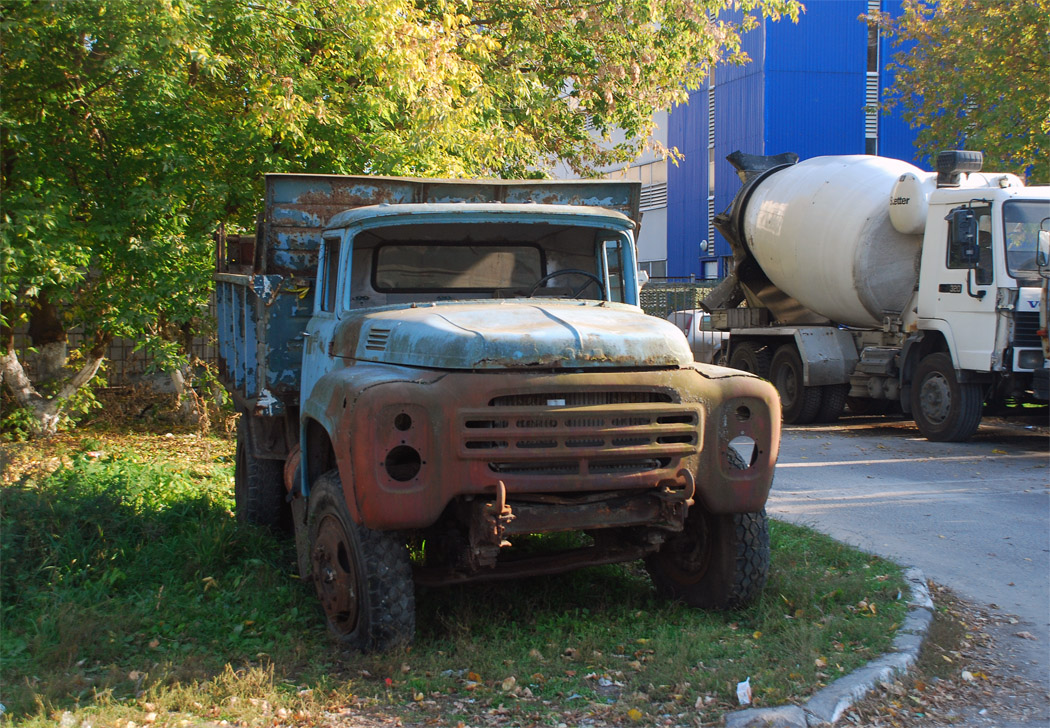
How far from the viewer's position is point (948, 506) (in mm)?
8961

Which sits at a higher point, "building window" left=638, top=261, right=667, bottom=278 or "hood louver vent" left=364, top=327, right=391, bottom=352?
"building window" left=638, top=261, right=667, bottom=278

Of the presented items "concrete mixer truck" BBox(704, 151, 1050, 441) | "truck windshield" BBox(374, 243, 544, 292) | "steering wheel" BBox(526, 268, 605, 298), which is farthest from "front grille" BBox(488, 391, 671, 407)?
"concrete mixer truck" BBox(704, 151, 1050, 441)

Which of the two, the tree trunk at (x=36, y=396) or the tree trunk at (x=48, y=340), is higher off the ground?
the tree trunk at (x=48, y=340)

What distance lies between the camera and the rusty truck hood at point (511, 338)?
15.6 ft

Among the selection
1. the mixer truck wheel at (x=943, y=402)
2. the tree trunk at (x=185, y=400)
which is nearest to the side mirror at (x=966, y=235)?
the mixer truck wheel at (x=943, y=402)

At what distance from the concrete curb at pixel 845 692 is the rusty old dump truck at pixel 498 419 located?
2.71 ft

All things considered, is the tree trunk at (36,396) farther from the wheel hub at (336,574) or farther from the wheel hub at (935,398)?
the wheel hub at (935,398)

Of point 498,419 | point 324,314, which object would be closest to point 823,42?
point 324,314

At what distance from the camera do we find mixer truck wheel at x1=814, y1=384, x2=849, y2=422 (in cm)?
1496

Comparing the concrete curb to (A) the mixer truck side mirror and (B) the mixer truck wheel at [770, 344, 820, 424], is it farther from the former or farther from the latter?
(B) the mixer truck wheel at [770, 344, 820, 424]

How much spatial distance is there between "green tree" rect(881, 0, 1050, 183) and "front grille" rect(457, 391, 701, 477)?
1568 centimetres

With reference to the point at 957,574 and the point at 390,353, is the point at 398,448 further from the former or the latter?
the point at 957,574

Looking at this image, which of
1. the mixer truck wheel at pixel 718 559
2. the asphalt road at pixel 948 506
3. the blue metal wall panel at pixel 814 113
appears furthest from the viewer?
the blue metal wall panel at pixel 814 113

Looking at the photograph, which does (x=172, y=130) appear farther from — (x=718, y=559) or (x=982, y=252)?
(x=982, y=252)
